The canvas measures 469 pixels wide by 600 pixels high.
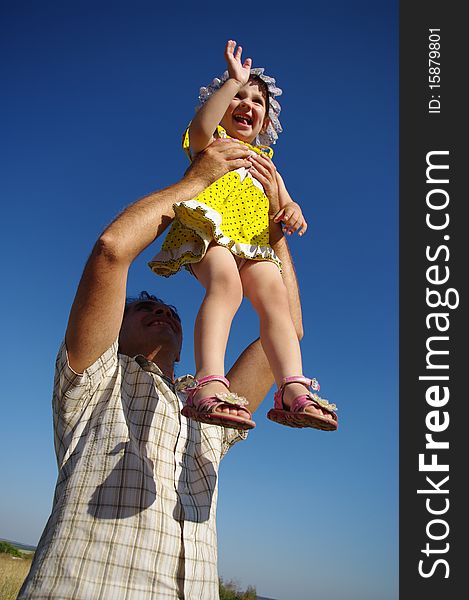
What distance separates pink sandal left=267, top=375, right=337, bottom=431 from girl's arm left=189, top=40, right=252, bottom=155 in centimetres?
148

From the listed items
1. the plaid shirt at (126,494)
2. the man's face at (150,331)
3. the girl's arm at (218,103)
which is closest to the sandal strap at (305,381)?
the plaid shirt at (126,494)

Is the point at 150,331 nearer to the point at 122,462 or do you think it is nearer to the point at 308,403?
the point at 122,462

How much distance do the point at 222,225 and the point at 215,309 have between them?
1.94 feet

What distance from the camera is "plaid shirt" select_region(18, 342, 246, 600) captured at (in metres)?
2.19

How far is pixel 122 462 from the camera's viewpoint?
95.4 inches

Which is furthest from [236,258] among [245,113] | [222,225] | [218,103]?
[245,113]

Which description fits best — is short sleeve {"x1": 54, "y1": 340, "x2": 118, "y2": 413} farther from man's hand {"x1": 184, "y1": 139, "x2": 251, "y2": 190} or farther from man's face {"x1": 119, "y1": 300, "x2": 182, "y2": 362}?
man's hand {"x1": 184, "y1": 139, "x2": 251, "y2": 190}

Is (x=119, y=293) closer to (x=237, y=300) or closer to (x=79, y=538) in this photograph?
(x=237, y=300)

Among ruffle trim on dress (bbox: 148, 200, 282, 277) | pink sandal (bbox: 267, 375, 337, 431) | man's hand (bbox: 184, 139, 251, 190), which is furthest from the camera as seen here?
man's hand (bbox: 184, 139, 251, 190)

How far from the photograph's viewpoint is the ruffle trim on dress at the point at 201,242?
2934mm

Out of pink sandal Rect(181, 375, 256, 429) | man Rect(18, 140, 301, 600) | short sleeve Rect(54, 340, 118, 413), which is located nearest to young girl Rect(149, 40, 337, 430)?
pink sandal Rect(181, 375, 256, 429)

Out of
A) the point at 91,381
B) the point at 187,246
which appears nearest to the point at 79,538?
the point at 91,381

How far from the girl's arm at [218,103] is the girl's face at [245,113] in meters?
0.25

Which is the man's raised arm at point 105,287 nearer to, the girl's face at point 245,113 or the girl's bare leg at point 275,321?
the girl's bare leg at point 275,321
